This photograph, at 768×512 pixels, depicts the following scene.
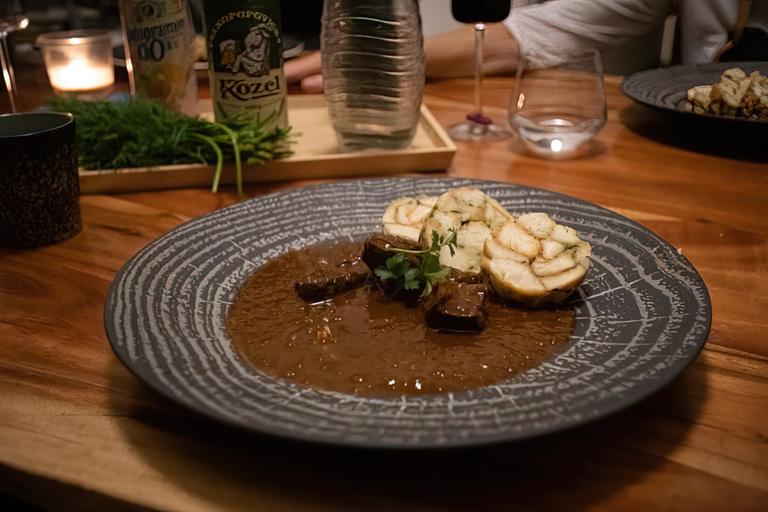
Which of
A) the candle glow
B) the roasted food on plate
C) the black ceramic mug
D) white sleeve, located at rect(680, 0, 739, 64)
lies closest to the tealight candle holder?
the candle glow

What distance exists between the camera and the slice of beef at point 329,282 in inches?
42.9

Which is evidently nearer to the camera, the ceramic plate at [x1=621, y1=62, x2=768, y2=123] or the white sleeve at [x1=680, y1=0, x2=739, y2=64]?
the ceramic plate at [x1=621, y1=62, x2=768, y2=123]

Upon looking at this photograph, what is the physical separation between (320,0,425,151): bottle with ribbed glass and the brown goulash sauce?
2.31ft

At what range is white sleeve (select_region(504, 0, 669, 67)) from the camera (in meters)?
2.69

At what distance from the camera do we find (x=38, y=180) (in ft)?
4.31

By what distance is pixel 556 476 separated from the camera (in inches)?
29.2

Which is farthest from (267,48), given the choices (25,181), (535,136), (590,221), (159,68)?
(590,221)

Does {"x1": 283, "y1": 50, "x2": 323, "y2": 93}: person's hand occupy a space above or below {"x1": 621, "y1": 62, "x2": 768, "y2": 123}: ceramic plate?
above

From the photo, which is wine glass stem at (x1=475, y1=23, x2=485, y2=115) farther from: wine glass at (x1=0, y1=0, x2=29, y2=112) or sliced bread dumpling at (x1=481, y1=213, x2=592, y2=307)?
wine glass at (x1=0, y1=0, x2=29, y2=112)

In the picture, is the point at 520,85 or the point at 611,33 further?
the point at 611,33

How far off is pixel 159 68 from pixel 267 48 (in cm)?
43

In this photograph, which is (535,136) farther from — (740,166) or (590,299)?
(590,299)

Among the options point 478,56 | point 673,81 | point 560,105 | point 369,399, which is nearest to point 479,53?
point 478,56

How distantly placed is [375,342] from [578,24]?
234 centimetres
